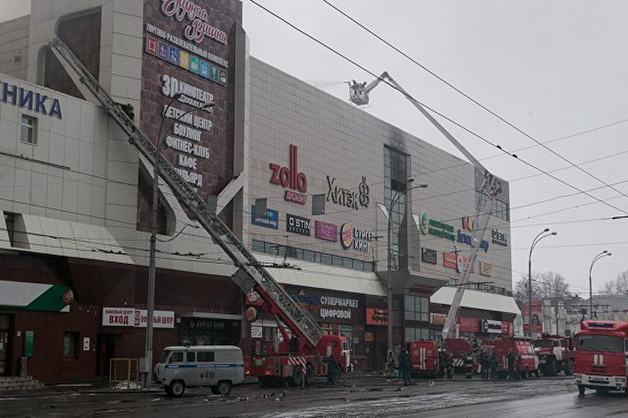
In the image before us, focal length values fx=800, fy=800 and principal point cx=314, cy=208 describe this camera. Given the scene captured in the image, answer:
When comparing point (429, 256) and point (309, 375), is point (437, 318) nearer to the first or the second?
point (429, 256)

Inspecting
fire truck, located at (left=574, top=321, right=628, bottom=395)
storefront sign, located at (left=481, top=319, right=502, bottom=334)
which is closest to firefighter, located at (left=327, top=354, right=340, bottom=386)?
fire truck, located at (left=574, top=321, right=628, bottom=395)

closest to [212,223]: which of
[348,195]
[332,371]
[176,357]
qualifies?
[332,371]

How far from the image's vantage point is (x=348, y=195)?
212ft

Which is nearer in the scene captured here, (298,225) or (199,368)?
(199,368)

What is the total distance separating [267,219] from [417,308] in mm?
21312

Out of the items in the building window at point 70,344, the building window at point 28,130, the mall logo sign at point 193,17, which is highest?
the mall logo sign at point 193,17

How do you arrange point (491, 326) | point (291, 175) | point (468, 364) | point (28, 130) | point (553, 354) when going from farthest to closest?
1. point (491, 326)
2. point (291, 175)
3. point (553, 354)
4. point (468, 364)
5. point (28, 130)

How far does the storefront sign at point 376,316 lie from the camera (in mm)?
64312

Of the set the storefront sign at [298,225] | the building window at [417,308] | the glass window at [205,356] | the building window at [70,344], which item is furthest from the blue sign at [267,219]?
the glass window at [205,356]

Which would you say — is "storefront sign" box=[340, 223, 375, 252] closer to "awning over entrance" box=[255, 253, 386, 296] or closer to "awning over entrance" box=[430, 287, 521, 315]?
"awning over entrance" box=[255, 253, 386, 296]

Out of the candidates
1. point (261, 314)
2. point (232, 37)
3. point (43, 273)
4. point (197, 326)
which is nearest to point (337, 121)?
point (232, 37)

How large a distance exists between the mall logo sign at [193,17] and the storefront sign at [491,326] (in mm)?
45876

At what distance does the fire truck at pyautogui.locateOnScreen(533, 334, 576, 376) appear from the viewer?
56875 millimetres

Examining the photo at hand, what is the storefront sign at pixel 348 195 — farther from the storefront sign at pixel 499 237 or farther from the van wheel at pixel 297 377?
the storefront sign at pixel 499 237
